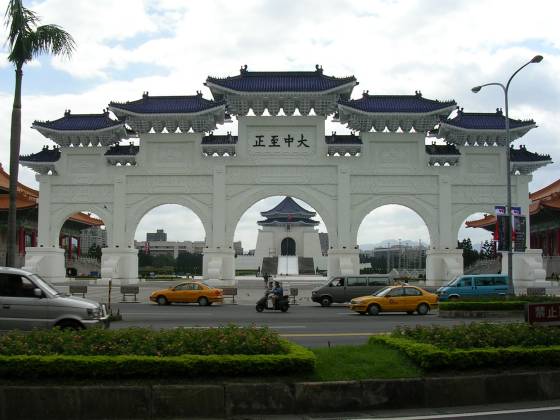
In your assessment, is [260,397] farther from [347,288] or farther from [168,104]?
[168,104]

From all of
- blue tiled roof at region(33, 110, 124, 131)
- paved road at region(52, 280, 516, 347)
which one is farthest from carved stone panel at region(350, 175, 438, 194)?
blue tiled roof at region(33, 110, 124, 131)

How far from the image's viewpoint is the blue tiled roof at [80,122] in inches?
1442

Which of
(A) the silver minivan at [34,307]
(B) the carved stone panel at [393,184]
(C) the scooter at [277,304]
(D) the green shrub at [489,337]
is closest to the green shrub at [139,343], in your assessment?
(D) the green shrub at [489,337]

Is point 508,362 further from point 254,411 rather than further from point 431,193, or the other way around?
point 431,193

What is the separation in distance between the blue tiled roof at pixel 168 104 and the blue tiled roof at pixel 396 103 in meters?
8.10

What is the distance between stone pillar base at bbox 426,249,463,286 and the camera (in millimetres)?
35281

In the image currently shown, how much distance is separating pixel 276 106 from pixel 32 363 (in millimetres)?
29454

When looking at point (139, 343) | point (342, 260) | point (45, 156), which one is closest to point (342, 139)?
point (342, 260)

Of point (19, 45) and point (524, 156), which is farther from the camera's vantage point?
point (524, 156)

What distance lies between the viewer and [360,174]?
1406 inches

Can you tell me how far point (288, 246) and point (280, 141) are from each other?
41624 mm

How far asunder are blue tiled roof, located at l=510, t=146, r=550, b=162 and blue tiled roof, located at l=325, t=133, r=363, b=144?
9165 mm

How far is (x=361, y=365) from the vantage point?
839 centimetres

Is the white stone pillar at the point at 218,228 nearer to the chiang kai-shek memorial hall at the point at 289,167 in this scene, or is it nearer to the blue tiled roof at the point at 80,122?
the chiang kai-shek memorial hall at the point at 289,167
